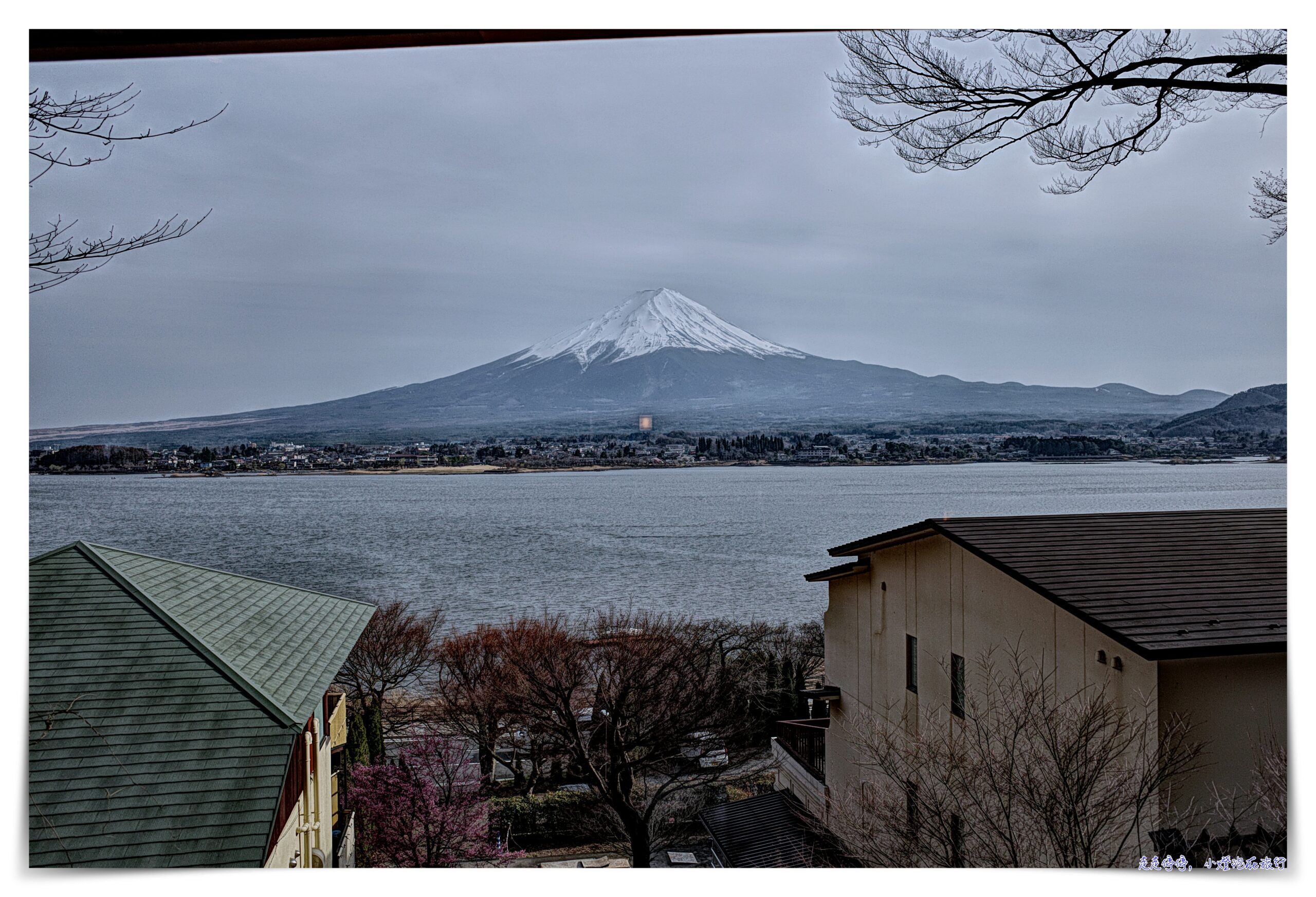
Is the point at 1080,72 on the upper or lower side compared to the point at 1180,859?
upper

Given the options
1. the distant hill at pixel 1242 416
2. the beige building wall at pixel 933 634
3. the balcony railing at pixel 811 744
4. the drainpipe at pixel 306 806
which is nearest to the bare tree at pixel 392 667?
the balcony railing at pixel 811 744

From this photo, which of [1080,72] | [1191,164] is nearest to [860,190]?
[1191,164]

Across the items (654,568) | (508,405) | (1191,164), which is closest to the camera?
(1191,164)

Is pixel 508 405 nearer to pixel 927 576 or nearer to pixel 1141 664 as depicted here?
pixel 927 576

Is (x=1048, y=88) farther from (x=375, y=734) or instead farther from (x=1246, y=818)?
(x=375, y=734)

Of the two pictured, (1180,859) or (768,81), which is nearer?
(1180,859)

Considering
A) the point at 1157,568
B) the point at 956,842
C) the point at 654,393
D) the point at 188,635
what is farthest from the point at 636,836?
the point at 654,393

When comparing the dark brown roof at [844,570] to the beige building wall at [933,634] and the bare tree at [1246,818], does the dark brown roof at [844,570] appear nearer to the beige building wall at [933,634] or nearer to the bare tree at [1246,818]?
the beige building wall at [933,634]
